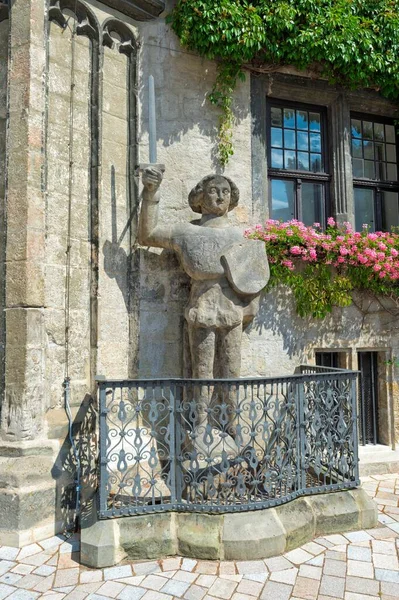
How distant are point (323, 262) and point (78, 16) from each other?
3283 mm

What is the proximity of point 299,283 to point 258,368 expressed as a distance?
0.96 m

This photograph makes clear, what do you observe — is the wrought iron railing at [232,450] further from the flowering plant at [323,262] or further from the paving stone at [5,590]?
the flowering plant at [323,262]

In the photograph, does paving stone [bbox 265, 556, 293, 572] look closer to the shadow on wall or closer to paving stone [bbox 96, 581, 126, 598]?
paving stone [bbox 96, 581, 126, 598]

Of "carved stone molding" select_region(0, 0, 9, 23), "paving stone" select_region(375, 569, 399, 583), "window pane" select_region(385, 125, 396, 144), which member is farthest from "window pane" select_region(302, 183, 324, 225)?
"paving stone" select_region(375, 569, 399, 583)

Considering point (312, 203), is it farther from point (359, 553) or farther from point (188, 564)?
point (188, 564)

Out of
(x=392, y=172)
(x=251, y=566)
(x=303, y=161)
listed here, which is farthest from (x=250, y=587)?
(x=392, y=172)

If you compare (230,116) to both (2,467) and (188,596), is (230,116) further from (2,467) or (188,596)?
(188,596)

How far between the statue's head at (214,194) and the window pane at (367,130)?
249 centimetres

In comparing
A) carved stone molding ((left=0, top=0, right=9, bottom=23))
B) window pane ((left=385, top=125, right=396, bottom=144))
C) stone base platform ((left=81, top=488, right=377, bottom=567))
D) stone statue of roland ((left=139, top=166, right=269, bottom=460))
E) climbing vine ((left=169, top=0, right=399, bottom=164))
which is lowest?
stone base platform ((left=81, top=488, right=377, bottom=567))

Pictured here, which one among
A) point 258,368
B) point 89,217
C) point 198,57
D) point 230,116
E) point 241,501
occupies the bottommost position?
point 241,501

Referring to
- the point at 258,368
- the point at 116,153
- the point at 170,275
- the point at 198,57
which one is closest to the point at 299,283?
the point at 258,368

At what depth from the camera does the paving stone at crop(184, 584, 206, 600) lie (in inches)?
113

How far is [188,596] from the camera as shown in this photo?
288 centimetres

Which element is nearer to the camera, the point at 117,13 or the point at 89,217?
the point at 89,217
